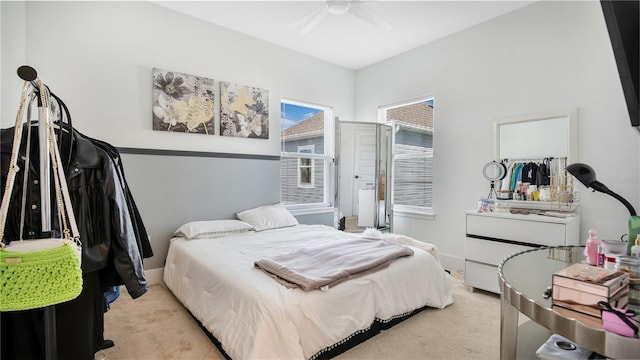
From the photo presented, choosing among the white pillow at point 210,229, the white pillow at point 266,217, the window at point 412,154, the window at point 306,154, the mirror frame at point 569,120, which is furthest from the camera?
the window at point 306,154

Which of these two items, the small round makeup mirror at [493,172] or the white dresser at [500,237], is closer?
the white dresser at [500,237]

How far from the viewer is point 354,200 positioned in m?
4.16

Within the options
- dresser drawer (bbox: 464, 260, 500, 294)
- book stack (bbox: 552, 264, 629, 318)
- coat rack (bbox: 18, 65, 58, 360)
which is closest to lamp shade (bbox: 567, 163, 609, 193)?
book stack (bbox: 552, 264, 629, 318)

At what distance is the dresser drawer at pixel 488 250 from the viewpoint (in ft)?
8.87

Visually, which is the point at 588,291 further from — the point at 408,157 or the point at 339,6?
the point at 408,157

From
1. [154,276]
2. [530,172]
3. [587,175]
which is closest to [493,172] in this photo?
[530,172]

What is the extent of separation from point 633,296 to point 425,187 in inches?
115

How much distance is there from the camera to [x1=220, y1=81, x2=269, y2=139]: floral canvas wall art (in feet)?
11.4

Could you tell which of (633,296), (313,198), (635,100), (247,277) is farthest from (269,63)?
(633,296)

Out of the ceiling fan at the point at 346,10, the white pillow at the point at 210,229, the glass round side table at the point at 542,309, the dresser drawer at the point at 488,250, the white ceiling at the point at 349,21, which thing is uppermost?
the white ceiling at the point at 349,21

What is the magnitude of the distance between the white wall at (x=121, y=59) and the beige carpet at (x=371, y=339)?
1.56m

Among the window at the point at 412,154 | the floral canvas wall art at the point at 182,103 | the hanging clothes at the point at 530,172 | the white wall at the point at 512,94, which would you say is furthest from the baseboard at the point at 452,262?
the floral canvas wall art at the point at 182,103

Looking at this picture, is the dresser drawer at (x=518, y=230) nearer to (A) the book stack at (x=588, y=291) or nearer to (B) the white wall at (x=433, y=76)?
(B) the white wall at (x=433, y=76)

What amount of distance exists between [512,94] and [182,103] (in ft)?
11.2
